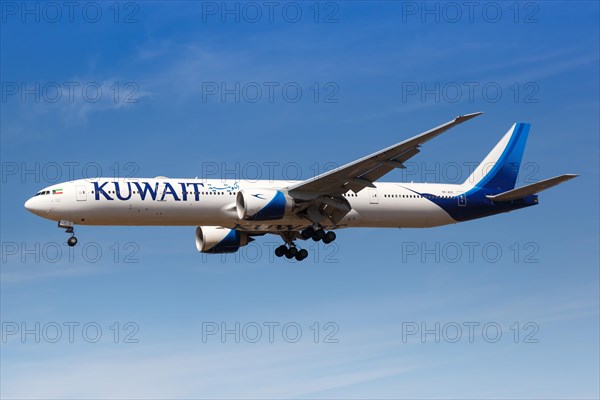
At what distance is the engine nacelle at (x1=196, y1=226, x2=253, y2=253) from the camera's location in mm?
55406

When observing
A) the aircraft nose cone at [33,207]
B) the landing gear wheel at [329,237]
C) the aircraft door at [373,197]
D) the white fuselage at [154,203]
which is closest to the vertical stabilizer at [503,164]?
the aircraft door at [373,197]

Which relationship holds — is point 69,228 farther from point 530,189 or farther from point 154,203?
point 530,189

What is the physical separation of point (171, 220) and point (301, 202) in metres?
6.32

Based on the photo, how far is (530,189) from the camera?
171 ft

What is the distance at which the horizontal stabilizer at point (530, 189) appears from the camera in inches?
1940

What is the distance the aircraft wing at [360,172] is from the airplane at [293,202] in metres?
0.05

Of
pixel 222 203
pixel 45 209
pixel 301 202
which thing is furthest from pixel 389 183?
pixel 45 209

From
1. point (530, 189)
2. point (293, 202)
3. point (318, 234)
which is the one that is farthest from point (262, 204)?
point (530, 189)

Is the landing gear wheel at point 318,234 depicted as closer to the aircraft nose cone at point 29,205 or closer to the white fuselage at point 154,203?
the white fuselage at point 154,203

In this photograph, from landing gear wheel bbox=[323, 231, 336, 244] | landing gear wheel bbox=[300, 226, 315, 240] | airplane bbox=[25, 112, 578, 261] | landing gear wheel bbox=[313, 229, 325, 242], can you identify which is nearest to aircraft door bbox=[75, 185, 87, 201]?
airplane bbox=[25, 112, 578, 261]

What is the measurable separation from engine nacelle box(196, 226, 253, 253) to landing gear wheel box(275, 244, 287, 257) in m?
2.18

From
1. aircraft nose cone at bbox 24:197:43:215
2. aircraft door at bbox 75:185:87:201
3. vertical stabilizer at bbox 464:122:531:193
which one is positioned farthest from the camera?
vertical stabilizer at bbox 464:122:531:193

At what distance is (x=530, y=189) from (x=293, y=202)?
12.6 metres

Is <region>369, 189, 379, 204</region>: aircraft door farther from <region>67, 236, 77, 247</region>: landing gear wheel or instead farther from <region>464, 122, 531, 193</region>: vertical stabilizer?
<region>67, 236, 77, 247</region>: landing gear wheel
